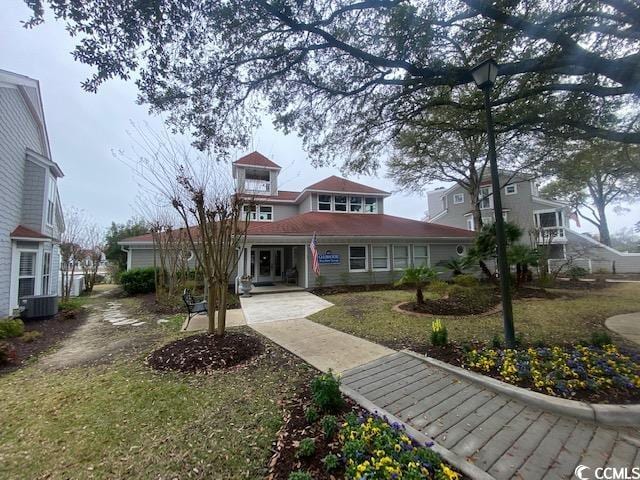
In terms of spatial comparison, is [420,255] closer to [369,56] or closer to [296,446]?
[369,56]

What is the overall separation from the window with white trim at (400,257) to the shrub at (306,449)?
14.3 metres

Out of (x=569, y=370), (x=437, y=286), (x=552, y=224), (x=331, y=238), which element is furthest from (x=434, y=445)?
(x=552, y=224)

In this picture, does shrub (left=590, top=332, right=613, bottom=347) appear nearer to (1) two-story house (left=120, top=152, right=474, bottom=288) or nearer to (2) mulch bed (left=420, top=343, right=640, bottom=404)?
(2) mulch bed (left=420, top=343, right=640, bottom=404)

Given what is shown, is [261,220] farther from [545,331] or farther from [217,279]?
[545,331]

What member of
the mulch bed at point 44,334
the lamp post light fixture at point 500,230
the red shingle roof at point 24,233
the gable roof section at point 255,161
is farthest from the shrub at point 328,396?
the gable roof section at point 255,161

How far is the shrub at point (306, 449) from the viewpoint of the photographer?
2.45 metres

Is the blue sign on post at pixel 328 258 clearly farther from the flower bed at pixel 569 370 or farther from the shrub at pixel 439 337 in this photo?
the flower bed at pixel 569 370

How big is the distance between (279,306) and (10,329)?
6952 millimetres

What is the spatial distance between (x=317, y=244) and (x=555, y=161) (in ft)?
44.2

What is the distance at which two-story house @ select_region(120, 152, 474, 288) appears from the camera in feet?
46.6

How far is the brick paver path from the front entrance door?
42.9 feet

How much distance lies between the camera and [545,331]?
19.9 ft

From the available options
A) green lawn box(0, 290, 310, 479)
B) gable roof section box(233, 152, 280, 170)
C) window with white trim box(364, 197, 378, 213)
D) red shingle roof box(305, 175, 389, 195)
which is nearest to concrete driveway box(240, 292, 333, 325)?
green lawn box(0, 290, 310, 479)

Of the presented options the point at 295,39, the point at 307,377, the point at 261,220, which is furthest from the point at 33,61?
the point at 261,220
